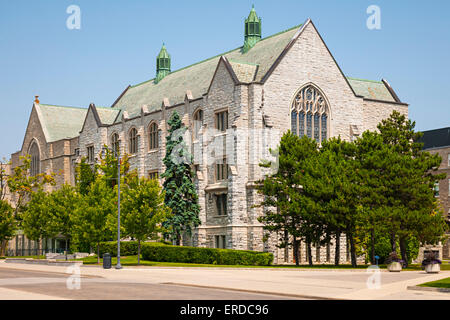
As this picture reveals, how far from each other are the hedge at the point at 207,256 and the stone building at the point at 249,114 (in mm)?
4086

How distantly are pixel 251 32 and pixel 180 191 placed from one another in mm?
19141

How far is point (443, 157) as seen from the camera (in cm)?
8031

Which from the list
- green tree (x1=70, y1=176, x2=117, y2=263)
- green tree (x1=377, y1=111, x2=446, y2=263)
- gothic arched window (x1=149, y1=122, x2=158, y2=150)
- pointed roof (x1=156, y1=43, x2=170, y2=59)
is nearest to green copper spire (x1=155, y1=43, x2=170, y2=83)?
pointed roof (x1=156, y1=43, x2=170, y2=59)

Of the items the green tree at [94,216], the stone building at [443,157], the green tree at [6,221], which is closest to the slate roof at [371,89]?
the stone building at [443,157]

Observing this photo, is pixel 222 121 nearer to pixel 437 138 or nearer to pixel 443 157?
pixel 443 157

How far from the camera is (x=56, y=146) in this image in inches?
3374

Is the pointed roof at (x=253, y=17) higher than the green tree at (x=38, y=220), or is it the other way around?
the pointed roof at (x=253, y=17)

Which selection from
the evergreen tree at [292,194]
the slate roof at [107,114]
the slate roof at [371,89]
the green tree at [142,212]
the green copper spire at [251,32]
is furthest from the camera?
the slate roof at [107,114]

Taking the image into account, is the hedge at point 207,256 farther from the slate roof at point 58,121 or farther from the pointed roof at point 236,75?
the slate roof at point 58,121

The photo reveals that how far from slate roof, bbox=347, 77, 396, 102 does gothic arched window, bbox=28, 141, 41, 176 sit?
46.0 meters

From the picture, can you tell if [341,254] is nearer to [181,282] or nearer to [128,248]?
[128,248]

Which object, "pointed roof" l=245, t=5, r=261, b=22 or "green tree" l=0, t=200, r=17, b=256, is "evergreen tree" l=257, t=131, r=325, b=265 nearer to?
"pointed roof" l=245, t=5, r=261, b=22

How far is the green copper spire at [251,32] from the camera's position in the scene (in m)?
64.2

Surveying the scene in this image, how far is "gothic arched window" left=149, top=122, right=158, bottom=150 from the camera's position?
66.9 meters
